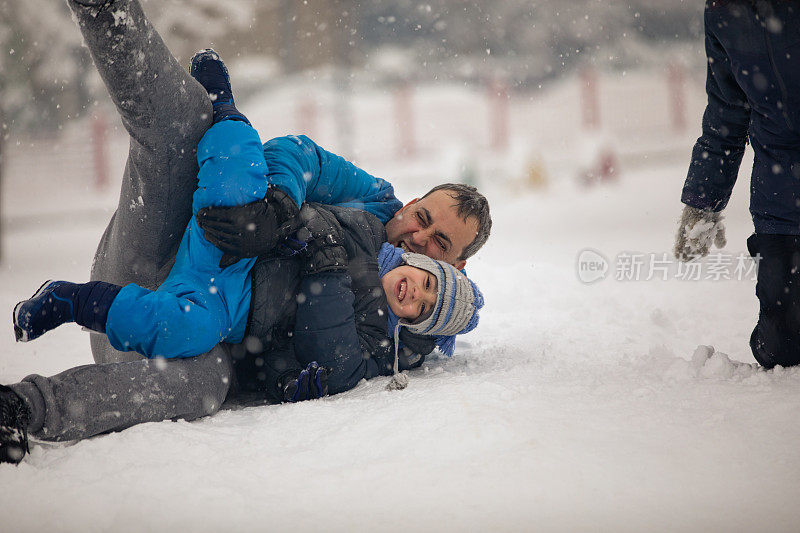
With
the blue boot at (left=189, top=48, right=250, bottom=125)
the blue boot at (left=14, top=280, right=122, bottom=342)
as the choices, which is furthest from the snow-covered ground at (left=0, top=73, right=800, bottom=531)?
the blue boot at (left=189, top=48, right=250, bottom=125)

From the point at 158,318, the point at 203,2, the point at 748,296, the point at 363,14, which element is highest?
the point at 363,14

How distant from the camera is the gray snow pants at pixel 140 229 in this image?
3.53ft

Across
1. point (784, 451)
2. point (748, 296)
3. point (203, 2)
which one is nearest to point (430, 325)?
point (784, 451)

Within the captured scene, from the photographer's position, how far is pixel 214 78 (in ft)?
5.07

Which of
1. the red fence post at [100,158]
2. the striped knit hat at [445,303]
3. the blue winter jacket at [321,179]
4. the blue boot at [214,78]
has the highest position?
the red fence post at [100,158]

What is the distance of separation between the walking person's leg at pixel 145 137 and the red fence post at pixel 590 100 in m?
11.9

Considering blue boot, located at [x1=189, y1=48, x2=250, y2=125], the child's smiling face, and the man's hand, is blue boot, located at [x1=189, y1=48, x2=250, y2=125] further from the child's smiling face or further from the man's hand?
the man's hand

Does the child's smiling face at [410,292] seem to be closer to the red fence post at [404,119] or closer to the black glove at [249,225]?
the black glove at [249,225]

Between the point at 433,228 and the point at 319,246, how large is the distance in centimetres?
43

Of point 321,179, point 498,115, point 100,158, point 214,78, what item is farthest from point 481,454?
point 498,115

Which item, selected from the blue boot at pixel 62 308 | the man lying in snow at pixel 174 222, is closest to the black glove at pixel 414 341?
the man lying in snow at pixel 174 222

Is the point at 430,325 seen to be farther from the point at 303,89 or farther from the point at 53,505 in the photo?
the point at 303,89

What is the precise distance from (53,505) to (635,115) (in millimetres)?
12964

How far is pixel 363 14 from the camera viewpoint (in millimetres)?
10922
